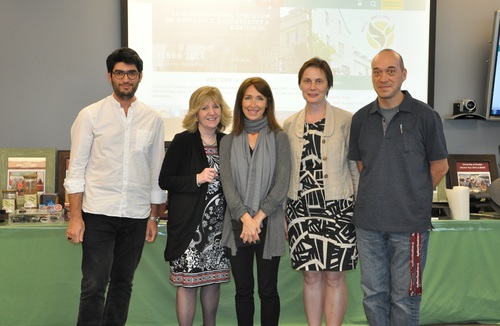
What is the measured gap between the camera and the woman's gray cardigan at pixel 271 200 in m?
2.53

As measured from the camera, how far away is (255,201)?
8.32 ft

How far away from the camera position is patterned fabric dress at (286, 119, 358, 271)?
8.56 ft

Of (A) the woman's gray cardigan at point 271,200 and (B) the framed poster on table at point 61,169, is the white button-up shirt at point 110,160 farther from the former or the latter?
(B) the framed poster on table at point 61,169

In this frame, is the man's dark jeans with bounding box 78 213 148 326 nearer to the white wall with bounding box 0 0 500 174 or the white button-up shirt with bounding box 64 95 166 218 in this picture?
the white button-up shirt with bounding box 64 95 166 218

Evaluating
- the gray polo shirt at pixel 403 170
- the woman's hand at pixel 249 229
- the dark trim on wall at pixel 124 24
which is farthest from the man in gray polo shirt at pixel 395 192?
the dark trim on wall at pixel 124 24

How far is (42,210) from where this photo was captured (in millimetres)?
3332

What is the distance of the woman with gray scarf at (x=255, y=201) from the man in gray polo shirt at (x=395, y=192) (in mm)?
395

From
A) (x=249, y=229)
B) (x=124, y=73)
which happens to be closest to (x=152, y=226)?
(x=249, y=229)

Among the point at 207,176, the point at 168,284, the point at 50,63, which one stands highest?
the point at 50,63

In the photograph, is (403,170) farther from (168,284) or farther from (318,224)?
(168,284)

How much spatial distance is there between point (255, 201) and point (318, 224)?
337mm

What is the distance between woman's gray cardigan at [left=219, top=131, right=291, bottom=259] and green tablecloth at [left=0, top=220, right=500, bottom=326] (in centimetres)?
83

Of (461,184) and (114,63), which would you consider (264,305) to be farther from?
(461,184)

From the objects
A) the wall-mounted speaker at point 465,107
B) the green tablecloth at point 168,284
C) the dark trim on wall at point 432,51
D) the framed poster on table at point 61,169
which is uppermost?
the dark trim on wall at point 432,51
